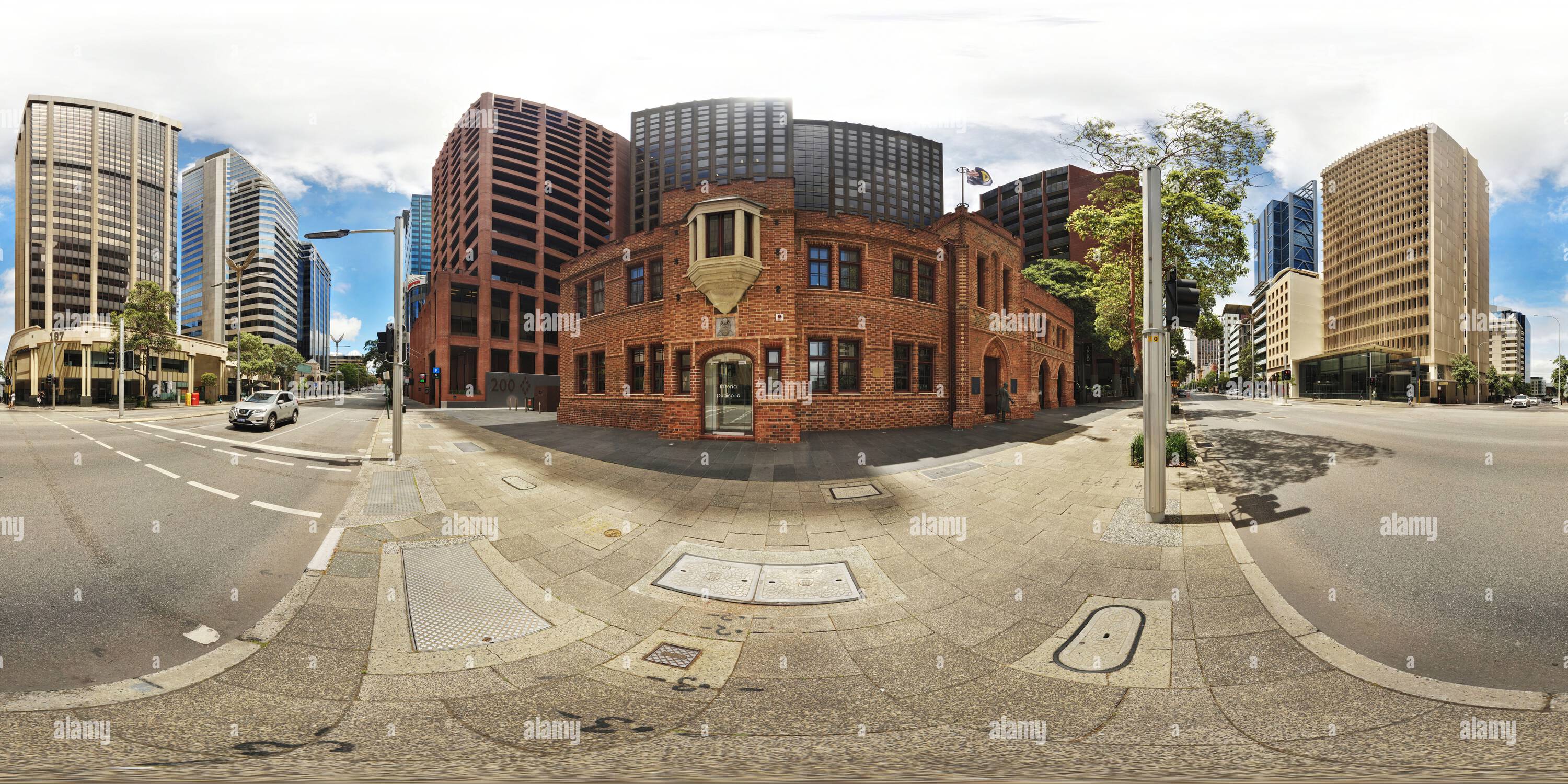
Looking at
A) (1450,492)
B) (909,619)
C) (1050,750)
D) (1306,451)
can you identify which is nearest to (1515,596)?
(1450,492)

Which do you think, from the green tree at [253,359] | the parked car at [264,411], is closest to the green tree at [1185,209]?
the parked car at [264,411]

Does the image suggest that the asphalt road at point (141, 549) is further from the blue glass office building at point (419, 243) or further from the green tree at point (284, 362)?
the blue glass office building at point (419, 243)

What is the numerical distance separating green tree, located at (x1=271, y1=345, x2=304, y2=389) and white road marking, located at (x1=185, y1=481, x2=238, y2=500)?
8913cm

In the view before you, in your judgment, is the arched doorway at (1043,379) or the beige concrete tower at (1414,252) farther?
the beige concrete tower at (1414,252)

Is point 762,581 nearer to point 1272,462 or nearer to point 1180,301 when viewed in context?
point 1180,301

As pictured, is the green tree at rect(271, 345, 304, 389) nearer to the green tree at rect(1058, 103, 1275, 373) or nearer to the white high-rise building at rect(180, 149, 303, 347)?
the white high-rise building at rect(180, 149, 303, 347)

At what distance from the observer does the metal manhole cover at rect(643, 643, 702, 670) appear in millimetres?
3695

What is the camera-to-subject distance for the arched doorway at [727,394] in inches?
534

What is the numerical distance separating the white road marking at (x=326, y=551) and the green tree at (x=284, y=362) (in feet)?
305

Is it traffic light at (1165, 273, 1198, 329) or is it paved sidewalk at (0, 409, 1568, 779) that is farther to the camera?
traffic light at (1165, 273, 1198, 329)

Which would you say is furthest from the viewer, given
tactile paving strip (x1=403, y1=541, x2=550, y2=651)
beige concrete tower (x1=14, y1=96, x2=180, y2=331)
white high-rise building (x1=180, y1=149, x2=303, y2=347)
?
white high-rise building (x1=180, y1=149, x2=303, y2=347)

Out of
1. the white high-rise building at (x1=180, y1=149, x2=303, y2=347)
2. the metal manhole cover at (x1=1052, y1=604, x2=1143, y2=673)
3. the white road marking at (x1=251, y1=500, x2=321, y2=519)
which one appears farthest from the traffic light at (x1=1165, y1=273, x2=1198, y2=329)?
the white high-rise building at (x1=180, y1=149, x2=303, y2=347)

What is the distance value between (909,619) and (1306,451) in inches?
448

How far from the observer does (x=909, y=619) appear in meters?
4.16
